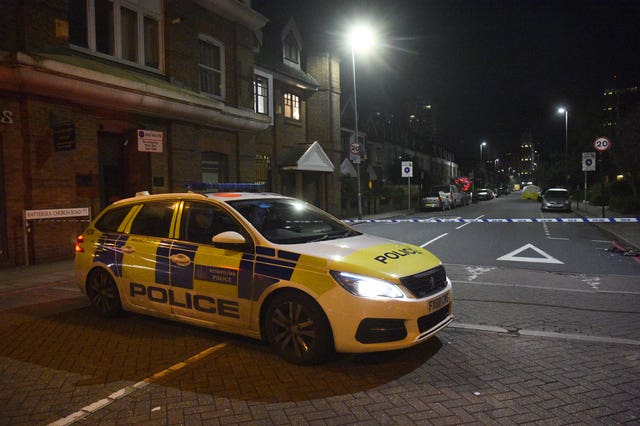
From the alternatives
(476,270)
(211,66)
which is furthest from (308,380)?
(211,66)

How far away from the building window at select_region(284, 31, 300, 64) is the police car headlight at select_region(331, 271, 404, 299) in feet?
72.6

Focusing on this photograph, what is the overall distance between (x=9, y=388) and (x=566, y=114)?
46.0 meters

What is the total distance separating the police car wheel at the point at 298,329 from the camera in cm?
430

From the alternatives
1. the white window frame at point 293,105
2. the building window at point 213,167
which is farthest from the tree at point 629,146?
the building window at point 213,167

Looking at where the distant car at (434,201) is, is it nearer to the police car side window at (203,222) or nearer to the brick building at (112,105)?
the brick building at (112,105)

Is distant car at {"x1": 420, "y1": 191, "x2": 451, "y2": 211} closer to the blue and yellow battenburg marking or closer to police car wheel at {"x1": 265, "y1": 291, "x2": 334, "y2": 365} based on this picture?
the blue and yellow battenburg marking

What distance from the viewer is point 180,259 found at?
5.23m

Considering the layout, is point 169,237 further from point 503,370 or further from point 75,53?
point 75,53

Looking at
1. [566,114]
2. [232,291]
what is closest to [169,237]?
[232,291]

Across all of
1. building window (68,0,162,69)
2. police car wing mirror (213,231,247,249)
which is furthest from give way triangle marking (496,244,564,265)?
building window (68,0,162,69)

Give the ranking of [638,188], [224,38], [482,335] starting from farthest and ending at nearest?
[638,188]
[224,38]
[482,335]

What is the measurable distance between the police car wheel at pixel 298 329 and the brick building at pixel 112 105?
8.33 m

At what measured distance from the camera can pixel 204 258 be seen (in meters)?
5.04

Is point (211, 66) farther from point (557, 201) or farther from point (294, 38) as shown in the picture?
point (557, 201)
